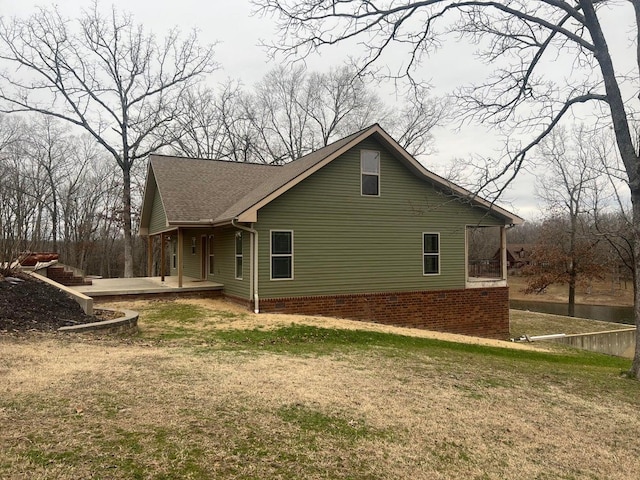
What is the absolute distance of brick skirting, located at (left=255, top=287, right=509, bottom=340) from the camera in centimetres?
1339

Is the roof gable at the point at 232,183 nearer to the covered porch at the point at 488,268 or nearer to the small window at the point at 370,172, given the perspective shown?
the small window at the point at 370,172

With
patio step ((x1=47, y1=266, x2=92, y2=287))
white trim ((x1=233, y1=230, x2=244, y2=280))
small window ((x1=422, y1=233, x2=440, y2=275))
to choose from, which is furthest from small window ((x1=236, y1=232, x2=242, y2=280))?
patio step ((x1=47, y1=266, x2=92, y2=287))

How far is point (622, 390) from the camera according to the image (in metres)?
7.13

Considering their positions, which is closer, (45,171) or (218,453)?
(218,453)

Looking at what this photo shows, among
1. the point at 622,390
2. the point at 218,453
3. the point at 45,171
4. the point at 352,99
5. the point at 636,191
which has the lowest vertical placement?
the point at 622,390

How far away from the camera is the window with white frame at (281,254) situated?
13078mm

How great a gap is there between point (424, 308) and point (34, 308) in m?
10.8

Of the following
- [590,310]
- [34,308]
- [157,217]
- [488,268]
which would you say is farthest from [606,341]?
[590,310]

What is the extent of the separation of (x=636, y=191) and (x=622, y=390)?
3454 mm

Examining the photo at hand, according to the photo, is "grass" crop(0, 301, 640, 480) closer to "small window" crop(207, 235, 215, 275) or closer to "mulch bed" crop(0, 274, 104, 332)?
"mulch bed" crop(0, 274, 104, 332)

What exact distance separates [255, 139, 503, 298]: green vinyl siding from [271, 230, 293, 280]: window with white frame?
5.8 inches

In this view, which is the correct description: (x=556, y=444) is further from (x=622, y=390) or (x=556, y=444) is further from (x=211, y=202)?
(x=211, y=202)

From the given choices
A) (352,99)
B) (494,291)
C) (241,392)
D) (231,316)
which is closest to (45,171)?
(352,99)

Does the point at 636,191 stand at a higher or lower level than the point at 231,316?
higher
